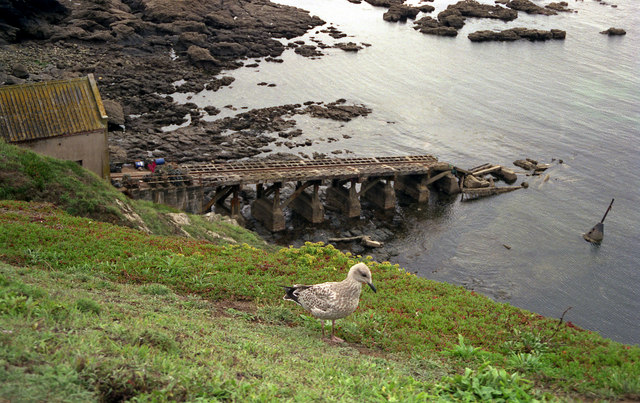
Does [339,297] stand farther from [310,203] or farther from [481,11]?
[481,11]

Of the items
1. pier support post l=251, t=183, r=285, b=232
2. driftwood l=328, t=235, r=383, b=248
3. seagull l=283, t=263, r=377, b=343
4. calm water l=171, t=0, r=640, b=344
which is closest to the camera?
seagull l=283, t=263, r=377, b=343

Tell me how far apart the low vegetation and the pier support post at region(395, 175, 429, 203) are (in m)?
34.3

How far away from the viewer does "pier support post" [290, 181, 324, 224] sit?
4944 cm

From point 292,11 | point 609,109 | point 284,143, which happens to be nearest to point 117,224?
point 284,143

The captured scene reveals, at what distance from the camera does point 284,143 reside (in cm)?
6341

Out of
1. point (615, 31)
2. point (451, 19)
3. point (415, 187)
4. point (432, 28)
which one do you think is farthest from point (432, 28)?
point (415, 187)

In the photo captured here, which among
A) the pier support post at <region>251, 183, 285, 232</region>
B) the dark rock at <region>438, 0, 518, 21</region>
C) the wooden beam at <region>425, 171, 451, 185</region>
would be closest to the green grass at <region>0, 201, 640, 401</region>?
the pier support post at <region>251, 183, 285, 232</region>

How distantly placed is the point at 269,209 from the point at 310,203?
4038mm

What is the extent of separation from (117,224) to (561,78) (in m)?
85.8

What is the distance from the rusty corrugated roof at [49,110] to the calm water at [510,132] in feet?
84.8

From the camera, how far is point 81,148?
34469 mm

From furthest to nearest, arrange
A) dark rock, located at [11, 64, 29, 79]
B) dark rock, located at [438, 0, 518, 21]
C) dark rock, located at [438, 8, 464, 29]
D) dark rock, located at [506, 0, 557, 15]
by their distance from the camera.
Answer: dark rock, located at [506, 0, 557, 15]
dark rock, located at [438, 0, 518, 21]
dark rock, located at [438, 8, 464, 29]
dark rock, located at [11, 64, 29, 79]

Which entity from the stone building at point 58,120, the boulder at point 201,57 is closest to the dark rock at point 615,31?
the boulder at point 201,57

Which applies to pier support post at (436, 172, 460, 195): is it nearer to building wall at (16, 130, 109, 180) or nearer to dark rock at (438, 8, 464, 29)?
Result: building wall at (16, 130, 109, 180)
